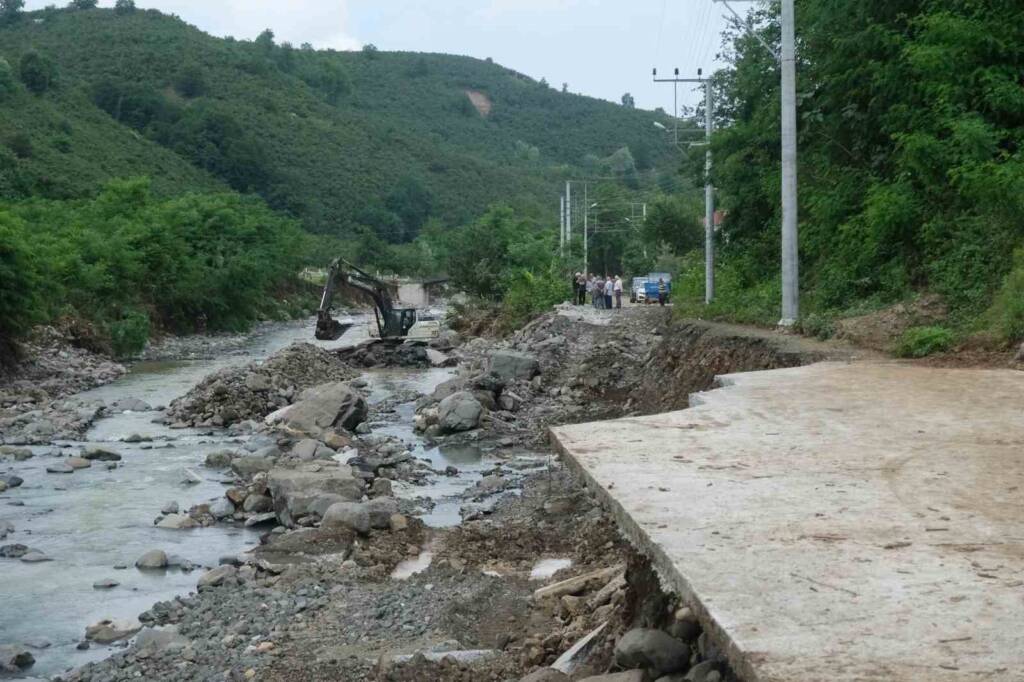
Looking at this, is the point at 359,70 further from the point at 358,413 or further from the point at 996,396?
the point at 996,396

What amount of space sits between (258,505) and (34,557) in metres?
2.95

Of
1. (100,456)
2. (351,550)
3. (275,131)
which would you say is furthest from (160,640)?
(275,131)

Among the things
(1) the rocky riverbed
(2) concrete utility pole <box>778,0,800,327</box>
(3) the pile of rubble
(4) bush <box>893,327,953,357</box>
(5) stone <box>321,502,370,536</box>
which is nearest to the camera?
(1) the rocky riverbed

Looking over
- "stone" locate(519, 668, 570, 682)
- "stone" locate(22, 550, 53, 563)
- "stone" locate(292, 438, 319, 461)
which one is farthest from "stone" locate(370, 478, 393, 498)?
"stone" locate(519, 668, 570, 682)

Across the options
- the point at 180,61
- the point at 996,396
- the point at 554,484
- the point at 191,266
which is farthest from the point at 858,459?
the point at 180,61

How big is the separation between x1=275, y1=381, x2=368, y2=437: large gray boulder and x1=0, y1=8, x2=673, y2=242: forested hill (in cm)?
4369

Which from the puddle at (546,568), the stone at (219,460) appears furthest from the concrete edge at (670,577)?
the stone at (219,460)

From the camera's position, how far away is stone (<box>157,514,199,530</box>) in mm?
14055

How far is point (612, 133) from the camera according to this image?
160500 millimetres

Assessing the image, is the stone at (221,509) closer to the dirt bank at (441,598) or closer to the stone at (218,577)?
the dirt bank at (441,598)

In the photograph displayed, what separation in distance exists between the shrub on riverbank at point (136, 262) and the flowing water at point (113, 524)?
406 inches

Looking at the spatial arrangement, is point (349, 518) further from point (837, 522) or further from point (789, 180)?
point (789, 180)

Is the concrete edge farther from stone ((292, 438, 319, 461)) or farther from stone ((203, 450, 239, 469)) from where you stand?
stone ((203, 450, 239, 469))

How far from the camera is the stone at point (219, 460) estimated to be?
1869cm
